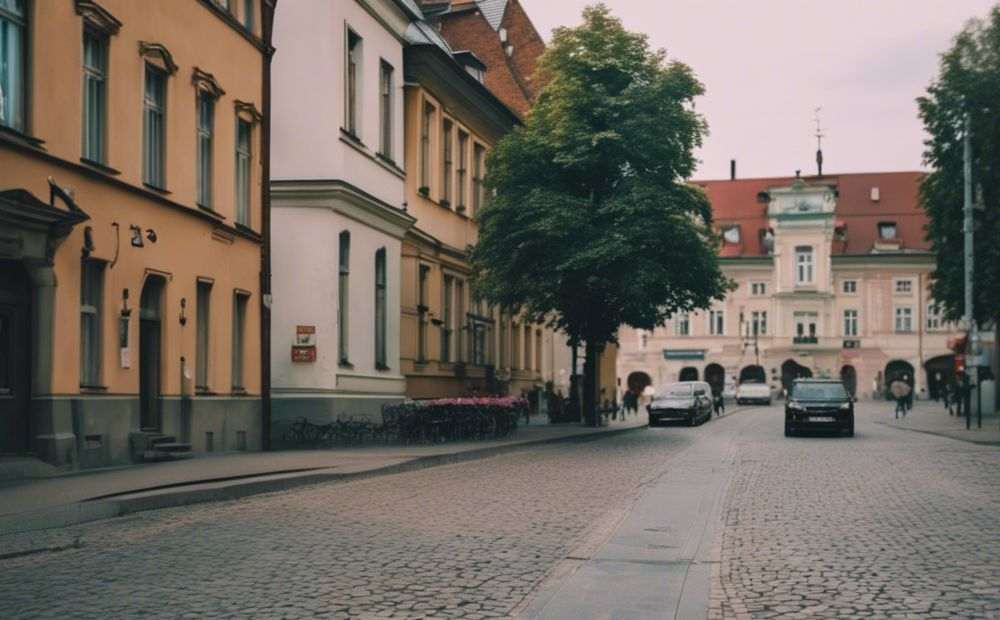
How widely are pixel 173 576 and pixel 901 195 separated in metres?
101

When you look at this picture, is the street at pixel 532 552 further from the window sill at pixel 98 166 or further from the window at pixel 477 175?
the window at pixel 477 175

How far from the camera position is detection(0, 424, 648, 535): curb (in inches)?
505

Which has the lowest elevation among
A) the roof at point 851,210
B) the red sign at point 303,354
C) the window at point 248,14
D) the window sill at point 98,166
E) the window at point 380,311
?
the red sign at point 303,354

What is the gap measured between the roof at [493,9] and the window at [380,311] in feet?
98.1

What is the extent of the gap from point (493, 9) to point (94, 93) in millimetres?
43124

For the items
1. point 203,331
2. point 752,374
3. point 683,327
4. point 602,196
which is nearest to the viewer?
point 203,331

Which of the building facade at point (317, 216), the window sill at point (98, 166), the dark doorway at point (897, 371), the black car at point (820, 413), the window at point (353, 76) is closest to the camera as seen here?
the window sill at point (98, 166)

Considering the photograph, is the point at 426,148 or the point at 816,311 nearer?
the point at 426,148

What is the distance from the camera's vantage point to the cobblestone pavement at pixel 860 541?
8844 mm

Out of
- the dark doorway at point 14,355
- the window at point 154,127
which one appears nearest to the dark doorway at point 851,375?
the window at point 154,127

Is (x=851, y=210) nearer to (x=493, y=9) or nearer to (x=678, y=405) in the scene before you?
(x=493, y=9)

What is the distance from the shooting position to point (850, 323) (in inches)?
3907

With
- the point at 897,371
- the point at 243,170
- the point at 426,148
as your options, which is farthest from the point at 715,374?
the point at 243,170

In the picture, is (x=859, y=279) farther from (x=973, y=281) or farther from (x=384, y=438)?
(x=384, y=438)
